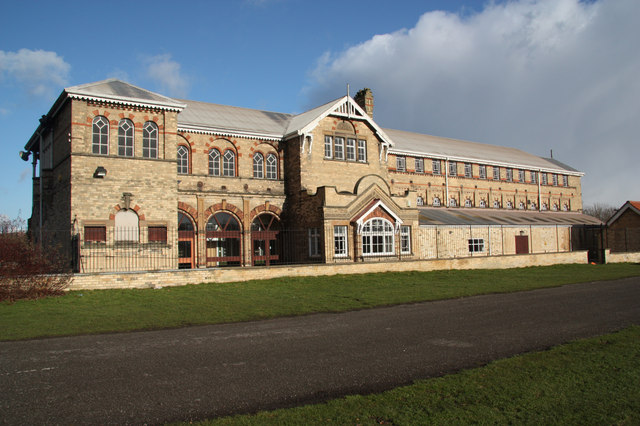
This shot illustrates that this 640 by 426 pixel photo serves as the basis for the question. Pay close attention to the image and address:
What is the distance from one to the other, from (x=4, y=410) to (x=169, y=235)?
1721 centimetres

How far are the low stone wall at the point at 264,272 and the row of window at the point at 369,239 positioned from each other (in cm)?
281

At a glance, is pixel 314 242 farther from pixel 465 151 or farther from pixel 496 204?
pixel 496 204

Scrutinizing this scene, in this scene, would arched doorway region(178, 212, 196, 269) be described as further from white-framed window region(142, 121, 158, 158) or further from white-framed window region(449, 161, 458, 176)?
white-framed window region(449, 161, 458, 176)

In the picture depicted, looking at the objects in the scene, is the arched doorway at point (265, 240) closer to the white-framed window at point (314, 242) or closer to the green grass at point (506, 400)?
the white-framed window at point (314, 242)

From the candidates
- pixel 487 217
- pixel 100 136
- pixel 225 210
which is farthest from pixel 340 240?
pixel 487 217

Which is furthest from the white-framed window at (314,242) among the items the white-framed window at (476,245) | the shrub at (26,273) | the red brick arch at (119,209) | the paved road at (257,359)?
the shrub at (26,273)

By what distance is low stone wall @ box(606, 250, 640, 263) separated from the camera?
32.0 metres

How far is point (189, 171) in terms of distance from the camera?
26.2 m

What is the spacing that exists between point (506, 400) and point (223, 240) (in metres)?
22.2

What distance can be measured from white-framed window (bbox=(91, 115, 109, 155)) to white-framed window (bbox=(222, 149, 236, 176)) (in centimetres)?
673

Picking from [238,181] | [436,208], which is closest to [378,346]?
[238,181]

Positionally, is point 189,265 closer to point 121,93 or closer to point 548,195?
point 121,93

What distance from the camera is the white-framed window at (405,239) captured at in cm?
2767

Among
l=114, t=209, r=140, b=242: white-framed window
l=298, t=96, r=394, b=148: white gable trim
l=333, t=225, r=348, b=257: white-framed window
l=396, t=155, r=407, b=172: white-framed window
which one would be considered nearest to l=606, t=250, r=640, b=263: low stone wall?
l=396, t=155, r=407, b=172: white-framed window
